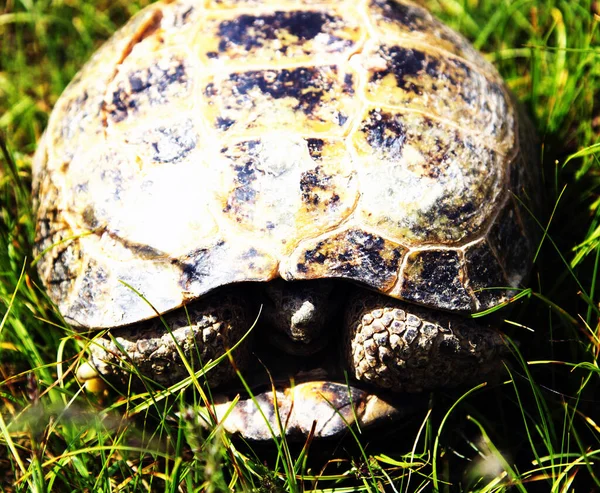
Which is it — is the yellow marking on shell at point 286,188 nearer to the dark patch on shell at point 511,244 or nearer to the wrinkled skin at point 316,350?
the wrinkled skin at point 316,350

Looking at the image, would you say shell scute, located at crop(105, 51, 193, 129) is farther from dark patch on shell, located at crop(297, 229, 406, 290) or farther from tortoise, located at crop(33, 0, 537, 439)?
dark patch on shell, located at crop(297, 229, 406, 290)

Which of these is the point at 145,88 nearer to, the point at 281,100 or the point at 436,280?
the point at 281,100

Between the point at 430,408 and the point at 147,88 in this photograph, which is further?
the point at 147,88

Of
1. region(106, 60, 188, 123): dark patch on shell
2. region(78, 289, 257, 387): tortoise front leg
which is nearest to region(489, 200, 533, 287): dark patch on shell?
region(78, 289, 257, 387): tortoise front leg

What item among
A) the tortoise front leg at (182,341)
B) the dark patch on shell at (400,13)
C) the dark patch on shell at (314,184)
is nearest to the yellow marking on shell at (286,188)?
the dark patch on shell at (314,184)

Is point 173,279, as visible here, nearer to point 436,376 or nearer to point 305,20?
point 436,376

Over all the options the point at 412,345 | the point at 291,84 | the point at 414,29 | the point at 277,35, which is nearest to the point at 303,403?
the point at 412,345

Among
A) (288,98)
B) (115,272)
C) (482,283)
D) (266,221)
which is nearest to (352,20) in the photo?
(288,98)
